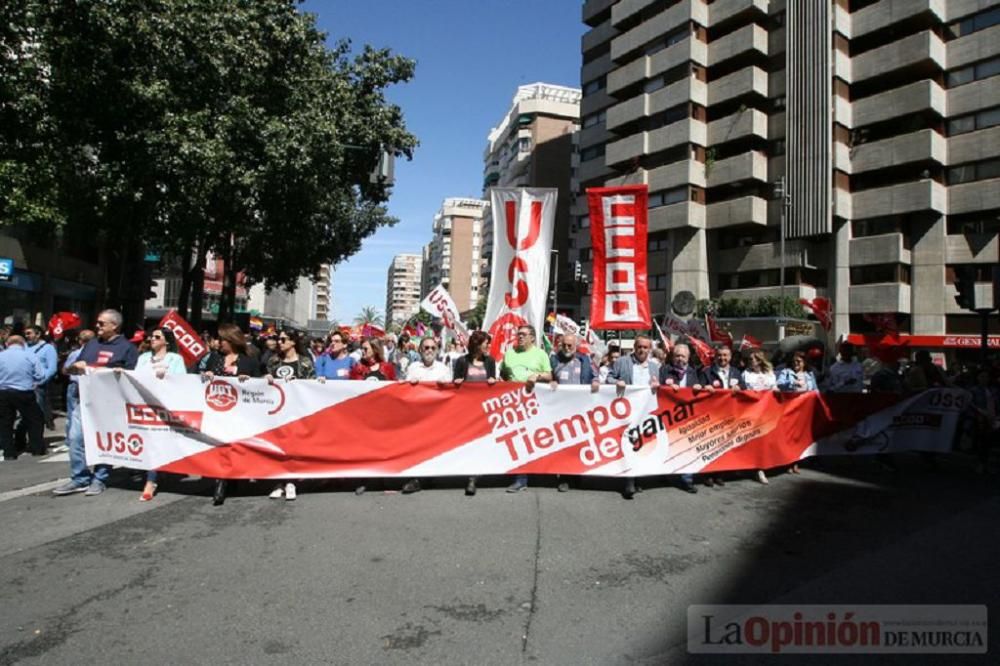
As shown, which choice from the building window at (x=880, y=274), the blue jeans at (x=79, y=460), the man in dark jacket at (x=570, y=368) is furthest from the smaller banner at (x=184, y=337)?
the building window at (x=880, y=274)

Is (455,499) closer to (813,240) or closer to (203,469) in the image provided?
(203,469)

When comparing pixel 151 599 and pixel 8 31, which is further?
pixel 8 31

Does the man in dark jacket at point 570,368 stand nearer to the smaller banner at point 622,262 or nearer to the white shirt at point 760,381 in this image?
the smaller banner at point 622,262

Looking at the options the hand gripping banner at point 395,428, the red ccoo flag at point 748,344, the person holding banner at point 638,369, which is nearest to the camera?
the hand gripping banner at point 395,428

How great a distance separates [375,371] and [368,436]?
114 centimetres

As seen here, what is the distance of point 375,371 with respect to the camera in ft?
25.1

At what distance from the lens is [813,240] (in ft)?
131

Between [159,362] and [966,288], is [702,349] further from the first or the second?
[159,362]

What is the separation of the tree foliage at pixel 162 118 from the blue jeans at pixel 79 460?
7.90 m

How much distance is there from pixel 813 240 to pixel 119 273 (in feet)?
122

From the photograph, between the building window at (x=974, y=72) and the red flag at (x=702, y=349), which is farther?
the building window at (x=974, y=72)

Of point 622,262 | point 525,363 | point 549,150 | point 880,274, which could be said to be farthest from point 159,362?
point 549,150

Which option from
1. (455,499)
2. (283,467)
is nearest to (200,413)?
(283,467)

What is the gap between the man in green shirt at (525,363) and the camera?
284 inches
